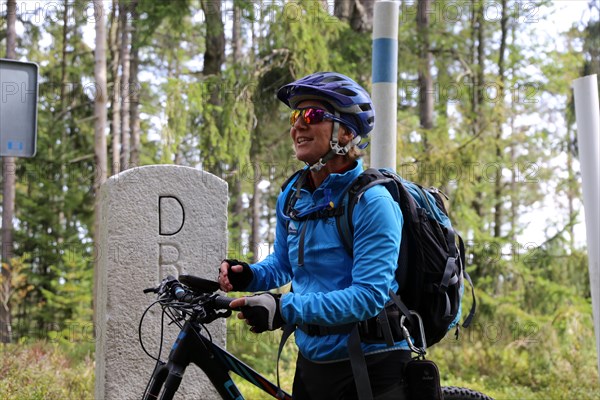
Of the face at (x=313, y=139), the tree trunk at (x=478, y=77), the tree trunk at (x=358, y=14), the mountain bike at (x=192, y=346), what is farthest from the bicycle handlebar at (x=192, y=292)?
the tree trunk at (x=478, y=77)

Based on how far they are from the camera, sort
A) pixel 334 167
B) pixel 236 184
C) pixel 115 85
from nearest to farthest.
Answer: pixel 334 167 → pixel 236 184 → pixel 115 85

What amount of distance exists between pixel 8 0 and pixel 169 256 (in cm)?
1489

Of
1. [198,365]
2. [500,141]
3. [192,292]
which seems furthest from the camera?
[500,141]

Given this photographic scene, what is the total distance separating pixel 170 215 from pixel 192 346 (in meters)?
2.02

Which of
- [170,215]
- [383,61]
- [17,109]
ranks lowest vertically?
[170,215]

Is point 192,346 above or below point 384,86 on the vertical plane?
below

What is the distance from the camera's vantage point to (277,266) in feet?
10.0

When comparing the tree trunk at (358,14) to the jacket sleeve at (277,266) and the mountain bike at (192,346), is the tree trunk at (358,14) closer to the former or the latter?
the jacket sleeve at (277,266)

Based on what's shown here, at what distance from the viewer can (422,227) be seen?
260 centimetres

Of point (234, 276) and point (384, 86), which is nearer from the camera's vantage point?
point (234, 276)

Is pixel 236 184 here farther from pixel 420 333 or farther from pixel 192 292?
pixel 420 333

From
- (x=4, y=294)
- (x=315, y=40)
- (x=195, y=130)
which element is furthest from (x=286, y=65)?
(x=4, y=294)

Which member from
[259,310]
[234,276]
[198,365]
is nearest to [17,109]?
[198,365]

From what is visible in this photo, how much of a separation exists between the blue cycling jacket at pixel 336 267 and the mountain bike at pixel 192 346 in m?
0.21
